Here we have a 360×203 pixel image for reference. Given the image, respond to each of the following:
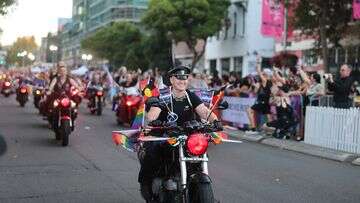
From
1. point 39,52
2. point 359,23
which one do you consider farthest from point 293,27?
point 39,52

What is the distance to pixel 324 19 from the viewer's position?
1070 inches

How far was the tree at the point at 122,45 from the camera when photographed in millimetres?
58375

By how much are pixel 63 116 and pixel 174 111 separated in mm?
7577

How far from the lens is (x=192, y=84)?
17297 mm

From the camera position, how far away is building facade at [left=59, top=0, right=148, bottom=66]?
3883 inches

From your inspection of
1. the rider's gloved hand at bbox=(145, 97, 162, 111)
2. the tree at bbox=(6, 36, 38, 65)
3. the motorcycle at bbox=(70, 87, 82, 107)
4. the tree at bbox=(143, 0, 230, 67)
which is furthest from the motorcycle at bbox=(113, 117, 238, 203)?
the tree at bbox=(6, 36, 38, 65)

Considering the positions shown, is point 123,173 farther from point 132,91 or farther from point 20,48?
point 20,48

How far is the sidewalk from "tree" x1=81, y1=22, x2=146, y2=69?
40.5 metres

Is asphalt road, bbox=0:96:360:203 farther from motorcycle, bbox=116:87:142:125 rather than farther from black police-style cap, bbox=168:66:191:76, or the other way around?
motorcycle, bbox=116:87:142:125

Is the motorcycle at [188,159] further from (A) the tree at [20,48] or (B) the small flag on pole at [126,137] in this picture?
(A) the tree at [20,48]

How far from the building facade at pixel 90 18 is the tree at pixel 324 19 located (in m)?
49.2

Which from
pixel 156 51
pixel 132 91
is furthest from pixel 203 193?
pixel 156 51

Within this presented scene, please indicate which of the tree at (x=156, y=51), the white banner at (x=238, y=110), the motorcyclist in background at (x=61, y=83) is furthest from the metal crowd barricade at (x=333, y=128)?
the tree at (x=156, y=51)

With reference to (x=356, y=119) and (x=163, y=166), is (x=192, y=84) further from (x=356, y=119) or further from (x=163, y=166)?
(x=163, y=166)
